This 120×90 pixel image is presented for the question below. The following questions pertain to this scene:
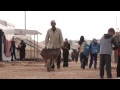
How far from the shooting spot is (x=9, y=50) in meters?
28.2

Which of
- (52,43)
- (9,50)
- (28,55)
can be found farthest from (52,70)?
(28,55)

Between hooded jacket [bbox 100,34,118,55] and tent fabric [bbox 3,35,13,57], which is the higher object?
hooded jacket [bbox 100,34,118,55]

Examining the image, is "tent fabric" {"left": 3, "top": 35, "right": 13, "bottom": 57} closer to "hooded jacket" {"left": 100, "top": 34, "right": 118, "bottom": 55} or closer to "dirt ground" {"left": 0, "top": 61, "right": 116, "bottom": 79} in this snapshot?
"dirt ground" {"left": 0, "top": 61, "right": 116, "bottom": 79}

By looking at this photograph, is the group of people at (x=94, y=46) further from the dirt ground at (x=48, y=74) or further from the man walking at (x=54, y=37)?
the dirt ground at (x=48, y=74)

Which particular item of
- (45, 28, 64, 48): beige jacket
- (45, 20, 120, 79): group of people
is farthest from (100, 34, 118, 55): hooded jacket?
(45, 28, 64, 48): beige jacket

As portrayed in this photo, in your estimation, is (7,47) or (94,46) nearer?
(94,46)

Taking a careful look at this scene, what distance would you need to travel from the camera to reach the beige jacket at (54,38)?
13.7 m

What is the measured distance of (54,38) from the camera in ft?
45.0

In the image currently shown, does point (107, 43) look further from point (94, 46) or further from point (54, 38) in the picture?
point (94, 46)

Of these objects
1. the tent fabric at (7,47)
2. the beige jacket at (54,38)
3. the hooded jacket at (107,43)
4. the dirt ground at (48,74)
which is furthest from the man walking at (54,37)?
the tent fabric at (7,47)

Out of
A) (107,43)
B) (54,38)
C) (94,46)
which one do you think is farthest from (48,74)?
(94,46)

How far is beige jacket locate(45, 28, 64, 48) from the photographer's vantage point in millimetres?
13719
